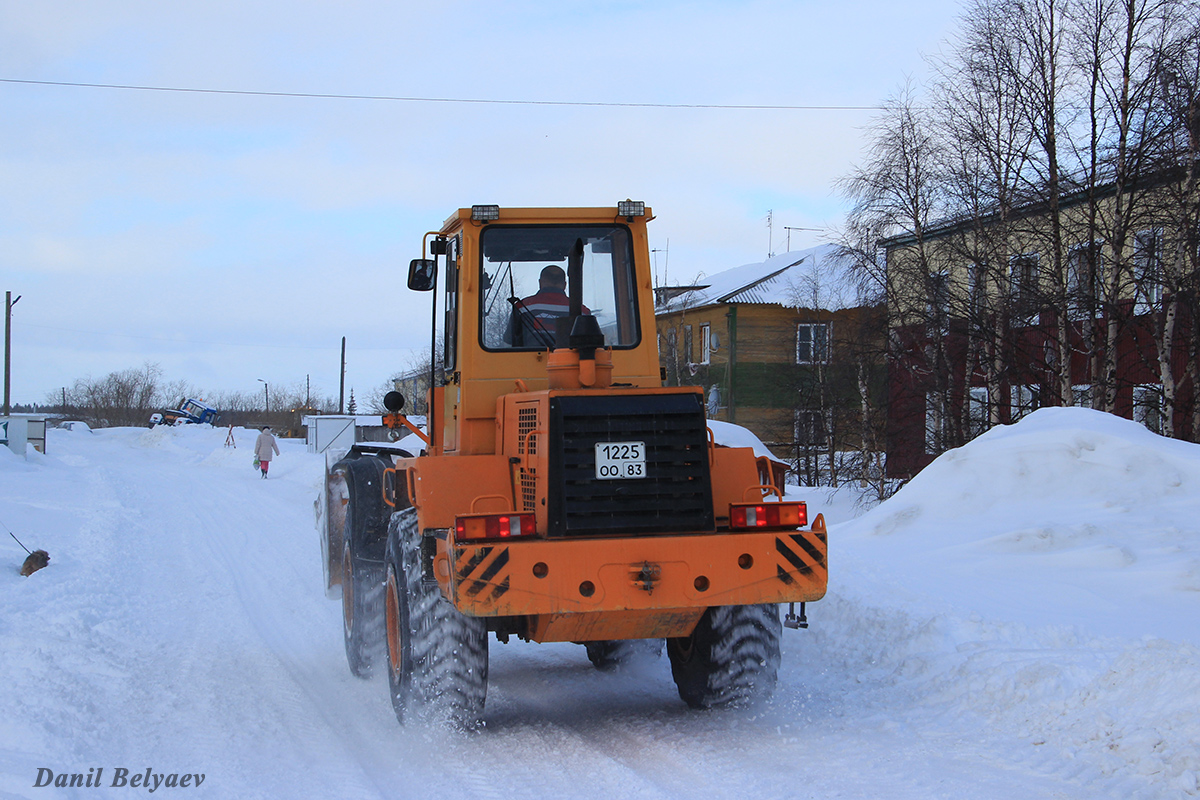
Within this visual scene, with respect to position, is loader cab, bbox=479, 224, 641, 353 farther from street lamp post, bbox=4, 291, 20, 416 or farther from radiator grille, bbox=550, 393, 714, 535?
street lamp post, bbox=4, 291, 20, 416

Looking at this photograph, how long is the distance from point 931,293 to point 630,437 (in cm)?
1517

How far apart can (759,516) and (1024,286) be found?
13.1 meters

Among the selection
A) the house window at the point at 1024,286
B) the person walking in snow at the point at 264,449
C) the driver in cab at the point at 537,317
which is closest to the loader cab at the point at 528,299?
the driver in cab at the point at 537,317

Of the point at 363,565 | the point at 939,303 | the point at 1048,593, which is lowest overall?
the point at 1048,593

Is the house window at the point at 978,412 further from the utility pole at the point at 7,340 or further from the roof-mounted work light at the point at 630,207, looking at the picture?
the utility pole at the point at 7,340

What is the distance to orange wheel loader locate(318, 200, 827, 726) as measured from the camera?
4.77 m

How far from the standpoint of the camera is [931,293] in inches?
736

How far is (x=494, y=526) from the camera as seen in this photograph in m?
4.78

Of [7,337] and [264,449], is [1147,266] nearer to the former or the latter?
[264,449]

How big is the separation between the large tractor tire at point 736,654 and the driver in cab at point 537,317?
185cm

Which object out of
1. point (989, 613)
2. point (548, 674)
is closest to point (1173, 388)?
point (989, 613)

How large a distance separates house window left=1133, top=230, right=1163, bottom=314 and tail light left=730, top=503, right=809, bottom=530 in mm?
12008

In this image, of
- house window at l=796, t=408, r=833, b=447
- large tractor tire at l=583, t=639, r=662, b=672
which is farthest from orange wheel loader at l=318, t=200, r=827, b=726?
house window at l=796, t=408, r=833, b=447

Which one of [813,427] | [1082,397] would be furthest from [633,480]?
[813,427]
